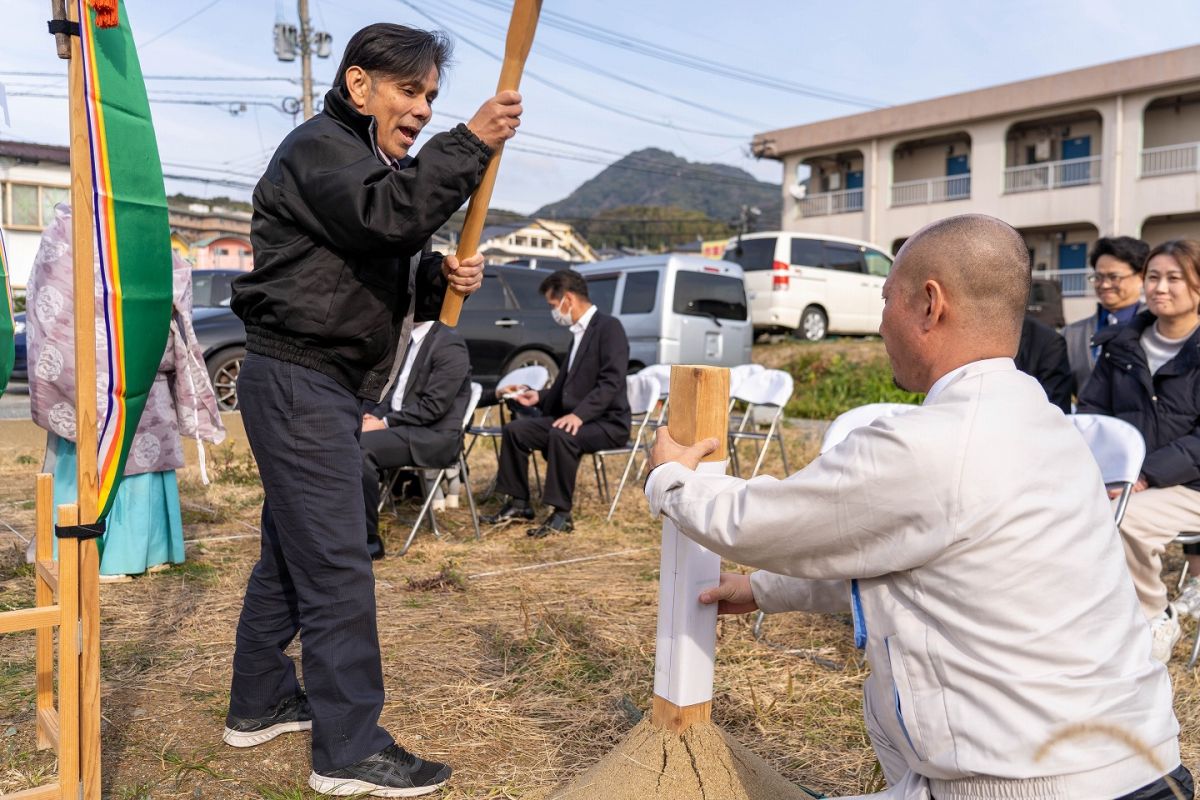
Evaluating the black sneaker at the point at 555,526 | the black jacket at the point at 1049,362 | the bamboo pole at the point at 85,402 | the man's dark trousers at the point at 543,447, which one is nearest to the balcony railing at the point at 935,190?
the man's dark trousers at the point at 543,447

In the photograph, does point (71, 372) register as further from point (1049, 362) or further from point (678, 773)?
point (1049, 362)

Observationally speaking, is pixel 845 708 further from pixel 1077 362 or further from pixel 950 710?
pixel 1077 362

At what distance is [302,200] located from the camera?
210cm

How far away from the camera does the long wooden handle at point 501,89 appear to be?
6.20 feet

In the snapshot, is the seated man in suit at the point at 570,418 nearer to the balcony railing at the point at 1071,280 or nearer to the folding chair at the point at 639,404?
the folding chair at the point at 639,404

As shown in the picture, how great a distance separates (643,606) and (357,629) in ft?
6.76

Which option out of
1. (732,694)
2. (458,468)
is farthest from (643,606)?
(458,468)

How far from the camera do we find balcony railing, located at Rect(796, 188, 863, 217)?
85.0 ft

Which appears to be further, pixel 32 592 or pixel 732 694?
pixel 32 592

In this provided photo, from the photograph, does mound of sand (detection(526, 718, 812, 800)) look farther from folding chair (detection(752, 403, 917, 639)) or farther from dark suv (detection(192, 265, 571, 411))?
dark suv (detection(192, 265, 571, 411))

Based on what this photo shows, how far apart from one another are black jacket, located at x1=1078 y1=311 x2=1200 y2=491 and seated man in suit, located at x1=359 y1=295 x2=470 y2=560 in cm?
324

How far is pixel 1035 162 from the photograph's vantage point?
24438mm

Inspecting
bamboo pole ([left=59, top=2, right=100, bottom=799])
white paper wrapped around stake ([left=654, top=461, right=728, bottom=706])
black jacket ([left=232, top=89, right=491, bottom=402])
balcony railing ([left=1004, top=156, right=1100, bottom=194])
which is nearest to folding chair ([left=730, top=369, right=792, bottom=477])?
black jacket ([left=232, top=89, right=491, bottom=402])

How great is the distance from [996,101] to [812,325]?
11301mm
